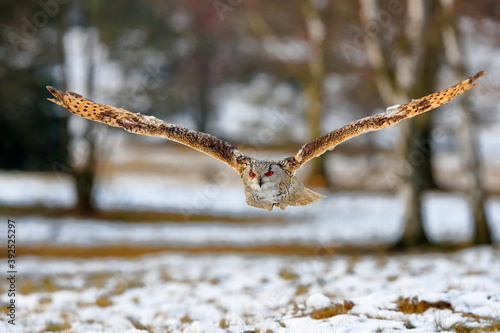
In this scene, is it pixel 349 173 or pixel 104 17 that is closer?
pixel 104 17

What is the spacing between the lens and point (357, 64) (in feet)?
64.6

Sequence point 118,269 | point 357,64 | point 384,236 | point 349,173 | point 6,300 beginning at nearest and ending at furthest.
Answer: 1. point 6,300
2. point 118,269
3. point 384,236
4. point 357,64
5. point 349,173

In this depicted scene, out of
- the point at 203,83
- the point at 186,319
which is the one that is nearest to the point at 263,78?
the point at 203,83

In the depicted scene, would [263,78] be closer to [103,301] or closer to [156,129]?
[103,301]

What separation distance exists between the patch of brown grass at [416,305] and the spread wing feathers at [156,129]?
1.83 metres

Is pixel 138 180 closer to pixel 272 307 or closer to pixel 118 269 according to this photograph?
pixel 118 269

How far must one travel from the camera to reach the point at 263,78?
26766 mm

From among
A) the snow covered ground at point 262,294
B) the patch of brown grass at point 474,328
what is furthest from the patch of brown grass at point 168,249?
the patch of brown grass at point 474,328

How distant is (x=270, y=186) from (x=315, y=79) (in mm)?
16370

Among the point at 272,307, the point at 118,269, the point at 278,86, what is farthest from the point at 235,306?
the point at 278,86

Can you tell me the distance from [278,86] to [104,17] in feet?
39.5

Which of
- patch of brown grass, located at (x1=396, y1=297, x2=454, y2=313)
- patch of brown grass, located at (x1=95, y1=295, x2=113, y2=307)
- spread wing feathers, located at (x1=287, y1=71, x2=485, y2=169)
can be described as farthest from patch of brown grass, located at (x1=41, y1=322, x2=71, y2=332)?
patch of brown grass, located at (x1=396, y1=297, x2=454, y2=313)

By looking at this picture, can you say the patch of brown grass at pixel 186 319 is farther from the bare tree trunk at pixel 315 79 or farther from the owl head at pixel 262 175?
the bare tree trunk at pixel 315 79

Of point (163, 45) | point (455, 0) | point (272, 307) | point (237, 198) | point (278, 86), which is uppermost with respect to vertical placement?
point (278, 86)
